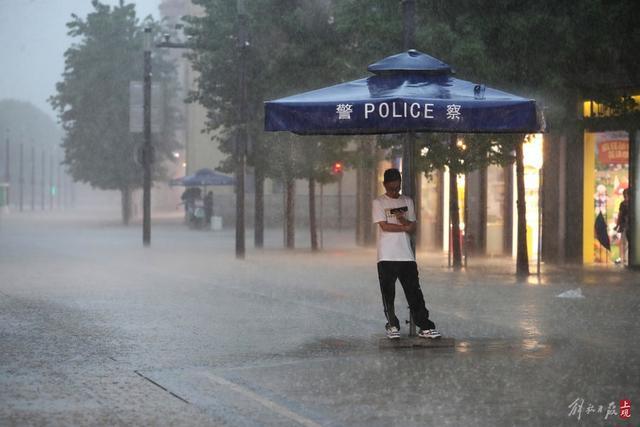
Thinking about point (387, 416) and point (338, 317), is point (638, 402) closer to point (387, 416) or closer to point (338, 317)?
point (387, 416)

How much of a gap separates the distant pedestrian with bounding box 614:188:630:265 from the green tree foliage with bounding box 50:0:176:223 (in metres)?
40.2

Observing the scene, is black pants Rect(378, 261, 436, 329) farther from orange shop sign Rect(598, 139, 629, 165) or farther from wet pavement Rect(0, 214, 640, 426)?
orange shop sign Rect(598, 139, 629, 165)

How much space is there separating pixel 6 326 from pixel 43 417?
592cm

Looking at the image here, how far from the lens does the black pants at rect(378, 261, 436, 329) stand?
12.0m

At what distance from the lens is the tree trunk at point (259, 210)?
34750 millimetres

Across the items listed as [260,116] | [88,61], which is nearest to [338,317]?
[260,116]

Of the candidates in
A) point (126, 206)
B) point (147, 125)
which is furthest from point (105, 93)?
point (147, 125)

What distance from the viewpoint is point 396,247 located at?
12008 mm

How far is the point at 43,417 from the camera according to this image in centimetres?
814

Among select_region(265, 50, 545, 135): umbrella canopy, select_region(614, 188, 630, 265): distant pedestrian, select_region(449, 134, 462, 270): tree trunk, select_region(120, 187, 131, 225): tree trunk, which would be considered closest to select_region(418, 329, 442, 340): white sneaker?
select_region(265, 50, 545, 135): umbrella canopy

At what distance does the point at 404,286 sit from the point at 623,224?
14.0 meters

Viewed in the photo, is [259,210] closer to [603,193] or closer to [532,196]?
[532,196]

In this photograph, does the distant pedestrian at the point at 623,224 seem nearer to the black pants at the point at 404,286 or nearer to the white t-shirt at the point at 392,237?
the black pants at the point at 404,286

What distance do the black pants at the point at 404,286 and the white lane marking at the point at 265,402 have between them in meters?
2.56
